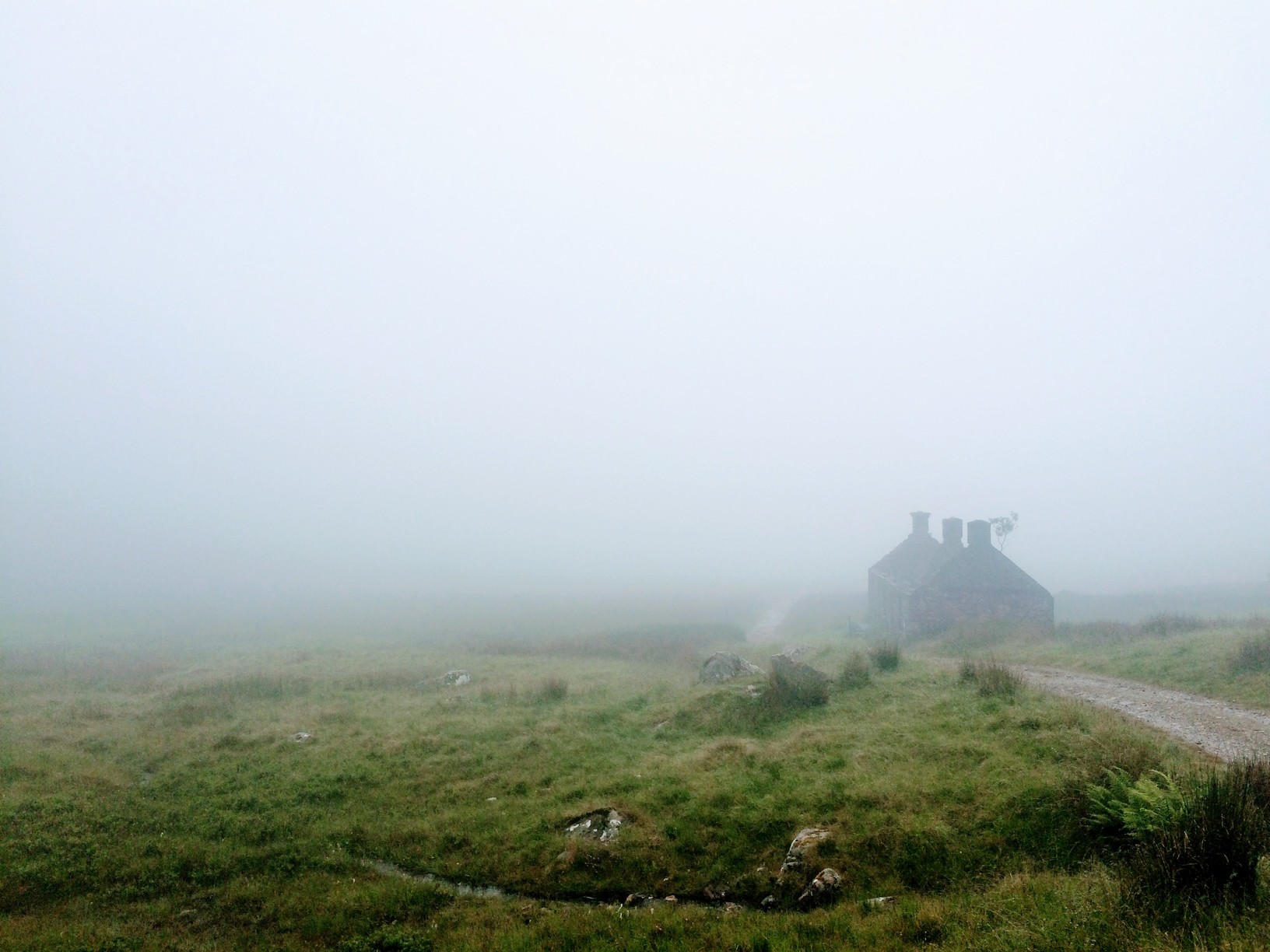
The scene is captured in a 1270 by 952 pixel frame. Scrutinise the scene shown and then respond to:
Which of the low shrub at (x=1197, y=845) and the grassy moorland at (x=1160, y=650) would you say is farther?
the grassy moorland at (x=1160, y=650)

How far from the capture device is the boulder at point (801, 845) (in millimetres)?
9805

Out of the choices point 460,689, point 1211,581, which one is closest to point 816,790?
point 460,689

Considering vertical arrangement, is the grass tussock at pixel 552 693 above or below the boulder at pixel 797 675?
below

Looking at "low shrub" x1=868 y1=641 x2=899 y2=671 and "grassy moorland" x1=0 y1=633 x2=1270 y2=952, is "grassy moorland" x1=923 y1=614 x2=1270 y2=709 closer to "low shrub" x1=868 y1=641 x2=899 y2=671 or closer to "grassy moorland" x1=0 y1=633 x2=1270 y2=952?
"grassy moorland" x1=0 y1=633 x2=1270 y2=952

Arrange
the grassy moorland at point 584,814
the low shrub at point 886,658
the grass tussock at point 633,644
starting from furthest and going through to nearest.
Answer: the grass tussock at point 633,644 < the low shrub at point 886,658 < the grassy moorland at point 584,814

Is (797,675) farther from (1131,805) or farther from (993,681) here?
(1131,805)

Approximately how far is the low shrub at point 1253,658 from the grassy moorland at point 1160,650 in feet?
0.06

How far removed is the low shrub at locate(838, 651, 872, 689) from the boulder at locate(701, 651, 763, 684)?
405 cm

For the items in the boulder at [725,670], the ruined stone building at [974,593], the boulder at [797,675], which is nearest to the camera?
the boulder at [797,675]

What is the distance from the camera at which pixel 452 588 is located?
315 feet

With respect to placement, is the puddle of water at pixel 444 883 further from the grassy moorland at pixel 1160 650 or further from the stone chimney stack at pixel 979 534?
the stone chimney stack at pixel 979 534

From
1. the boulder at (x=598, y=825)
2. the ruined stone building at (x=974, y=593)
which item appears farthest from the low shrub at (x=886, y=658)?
the ruined stone building at (x=974, y=593)

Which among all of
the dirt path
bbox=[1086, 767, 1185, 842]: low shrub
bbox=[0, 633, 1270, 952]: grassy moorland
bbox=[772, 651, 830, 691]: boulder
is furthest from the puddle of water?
the dirt path

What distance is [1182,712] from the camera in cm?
1542
